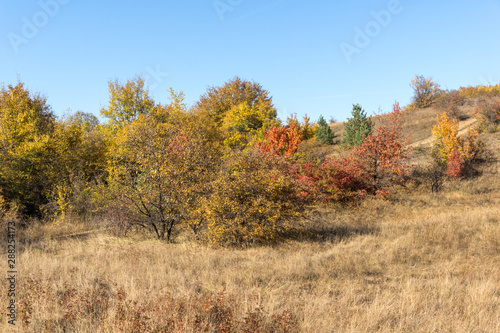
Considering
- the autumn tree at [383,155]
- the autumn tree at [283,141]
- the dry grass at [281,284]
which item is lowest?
the dry grass at [281,284]

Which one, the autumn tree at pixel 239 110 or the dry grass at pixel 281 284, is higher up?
the autumn tree at pixel 239 110

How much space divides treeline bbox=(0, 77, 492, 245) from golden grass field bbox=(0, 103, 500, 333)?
1.02m

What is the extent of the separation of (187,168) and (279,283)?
18.1 ft

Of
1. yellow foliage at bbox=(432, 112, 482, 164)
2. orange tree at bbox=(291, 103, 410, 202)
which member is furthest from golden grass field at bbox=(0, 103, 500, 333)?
yellow foliage at bbox=(432, 112, 482, 164)

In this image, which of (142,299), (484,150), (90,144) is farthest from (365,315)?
(484,150)

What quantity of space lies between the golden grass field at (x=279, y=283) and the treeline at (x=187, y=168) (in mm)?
1017

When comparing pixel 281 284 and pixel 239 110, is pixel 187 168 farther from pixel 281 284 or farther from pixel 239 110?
pixel 239 110

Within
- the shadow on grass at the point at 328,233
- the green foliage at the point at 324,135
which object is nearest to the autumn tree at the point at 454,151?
the shadow on grass at the point at 328,233

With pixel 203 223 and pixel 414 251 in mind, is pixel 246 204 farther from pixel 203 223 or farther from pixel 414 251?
pixel 414 251

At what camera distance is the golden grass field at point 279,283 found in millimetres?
4379

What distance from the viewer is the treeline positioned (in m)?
9.77

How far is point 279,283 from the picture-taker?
6.31 m

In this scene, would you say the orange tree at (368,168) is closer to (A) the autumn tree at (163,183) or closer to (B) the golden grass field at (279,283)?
(B) the golden grass field at (279,283)

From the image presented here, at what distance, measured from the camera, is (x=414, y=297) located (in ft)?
17.7
